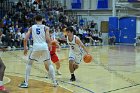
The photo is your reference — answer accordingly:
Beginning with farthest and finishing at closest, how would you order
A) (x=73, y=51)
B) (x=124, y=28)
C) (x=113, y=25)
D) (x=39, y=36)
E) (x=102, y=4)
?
(x=102, y=4) → (x=124, y=28) → (x=113, y=25) → (x=73, y=51) → (x=39, y=36)

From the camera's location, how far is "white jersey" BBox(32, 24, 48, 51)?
408 inches

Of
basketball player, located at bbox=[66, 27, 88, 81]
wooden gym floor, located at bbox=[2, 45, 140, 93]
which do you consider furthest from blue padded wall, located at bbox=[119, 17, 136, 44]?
basketball player, located at bbox=[66, 27, 88, 81]

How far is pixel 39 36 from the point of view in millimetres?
10391

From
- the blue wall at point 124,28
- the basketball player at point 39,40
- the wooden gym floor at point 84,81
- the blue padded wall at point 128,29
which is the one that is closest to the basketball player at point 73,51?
the wooden gym floor at point 84,81

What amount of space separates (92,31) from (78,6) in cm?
581

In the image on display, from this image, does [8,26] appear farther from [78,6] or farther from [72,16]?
[78,6]

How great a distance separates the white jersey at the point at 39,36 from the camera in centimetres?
1037

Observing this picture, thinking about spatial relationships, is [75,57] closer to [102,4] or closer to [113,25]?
[113,25]

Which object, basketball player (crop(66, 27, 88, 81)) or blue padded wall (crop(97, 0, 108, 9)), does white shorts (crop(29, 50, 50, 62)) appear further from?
blue padded wall (crop(97, 0, 108, 9))

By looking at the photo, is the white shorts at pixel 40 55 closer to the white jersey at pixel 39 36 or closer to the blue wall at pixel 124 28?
the white jersey at pixel 39 36

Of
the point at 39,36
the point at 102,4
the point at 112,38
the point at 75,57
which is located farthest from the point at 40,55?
the point at 102,4

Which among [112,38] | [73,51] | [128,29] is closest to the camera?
[73,51]

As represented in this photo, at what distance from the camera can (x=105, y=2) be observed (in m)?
41.3

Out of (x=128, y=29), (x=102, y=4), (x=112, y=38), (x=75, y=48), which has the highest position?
(x=102, y=4)
